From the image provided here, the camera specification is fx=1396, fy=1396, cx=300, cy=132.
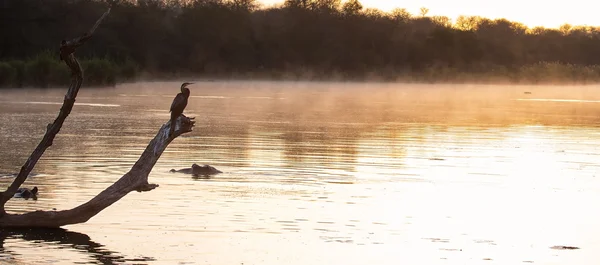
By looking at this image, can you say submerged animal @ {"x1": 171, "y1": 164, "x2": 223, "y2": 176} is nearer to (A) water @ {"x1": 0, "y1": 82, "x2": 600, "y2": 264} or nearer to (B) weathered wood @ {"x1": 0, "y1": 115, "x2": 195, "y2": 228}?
(A) water @ {"x1": 0, "y1": 82, "x2": 600, "y2": 264}

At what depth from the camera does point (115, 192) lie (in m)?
15.5

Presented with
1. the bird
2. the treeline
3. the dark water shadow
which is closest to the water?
the dark water shadow

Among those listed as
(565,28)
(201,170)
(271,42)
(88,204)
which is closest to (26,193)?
(88,204)

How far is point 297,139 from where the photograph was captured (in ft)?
100

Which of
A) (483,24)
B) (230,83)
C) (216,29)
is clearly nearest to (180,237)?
(230,83)

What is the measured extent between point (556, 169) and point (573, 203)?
5342 mm

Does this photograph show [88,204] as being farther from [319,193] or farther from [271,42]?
[271,42]

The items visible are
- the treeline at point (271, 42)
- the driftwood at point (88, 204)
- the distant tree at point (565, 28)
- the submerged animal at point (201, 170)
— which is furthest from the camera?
the distant tree at point (565, 28)

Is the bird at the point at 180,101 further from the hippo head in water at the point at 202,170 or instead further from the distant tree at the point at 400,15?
the distant tree at the point at 400,15

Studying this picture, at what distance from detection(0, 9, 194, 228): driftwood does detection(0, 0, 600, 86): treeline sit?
191ft

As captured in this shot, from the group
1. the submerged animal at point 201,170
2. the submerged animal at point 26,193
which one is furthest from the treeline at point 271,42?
the submerged animal at point 26,193

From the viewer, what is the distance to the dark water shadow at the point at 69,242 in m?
13.7

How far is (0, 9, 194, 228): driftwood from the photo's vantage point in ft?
49.7

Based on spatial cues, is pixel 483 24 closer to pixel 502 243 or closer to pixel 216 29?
pixel 216 29
